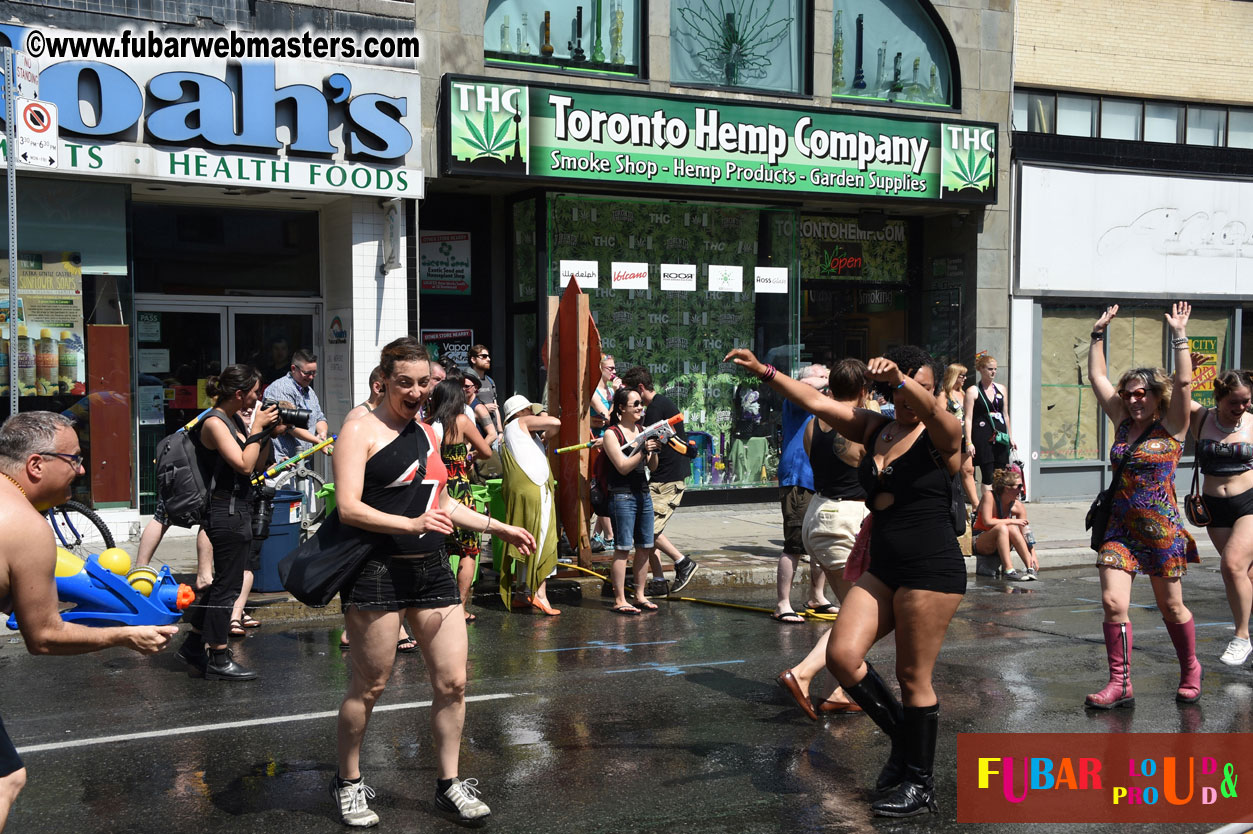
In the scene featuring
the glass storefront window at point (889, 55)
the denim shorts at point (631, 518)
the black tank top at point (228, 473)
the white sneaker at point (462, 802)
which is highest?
the glass storefront window at point (889, 55)

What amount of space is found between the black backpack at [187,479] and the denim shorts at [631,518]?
3.29 metres

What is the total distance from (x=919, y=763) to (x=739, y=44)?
11749mm

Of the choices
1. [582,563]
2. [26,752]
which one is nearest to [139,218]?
[582,563]

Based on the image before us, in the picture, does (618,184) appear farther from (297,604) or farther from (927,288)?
(297,604)

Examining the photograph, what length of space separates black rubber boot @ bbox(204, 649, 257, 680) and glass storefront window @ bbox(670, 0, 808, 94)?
31.5 feet

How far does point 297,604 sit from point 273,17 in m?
6.45

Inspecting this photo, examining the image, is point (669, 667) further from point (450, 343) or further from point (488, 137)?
point (450, 343)

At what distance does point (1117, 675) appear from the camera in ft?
22.0

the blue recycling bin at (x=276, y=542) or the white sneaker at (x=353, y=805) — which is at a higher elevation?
the blue recycling bin at (x=276, y=542)

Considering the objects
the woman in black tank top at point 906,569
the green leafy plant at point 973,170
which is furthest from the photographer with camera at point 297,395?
the green leafy plant at point 973,170

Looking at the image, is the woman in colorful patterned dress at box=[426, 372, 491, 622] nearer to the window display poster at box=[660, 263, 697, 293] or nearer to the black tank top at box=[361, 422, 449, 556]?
the black tank top at box=[361, 422, 449, 556]

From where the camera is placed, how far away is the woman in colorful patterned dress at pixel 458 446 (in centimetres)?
→ 823

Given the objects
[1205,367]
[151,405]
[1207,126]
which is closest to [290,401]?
[151,405]

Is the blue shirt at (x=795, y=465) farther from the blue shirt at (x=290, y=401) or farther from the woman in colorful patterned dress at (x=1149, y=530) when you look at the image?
the blue shirt at (x=290, y=401)
